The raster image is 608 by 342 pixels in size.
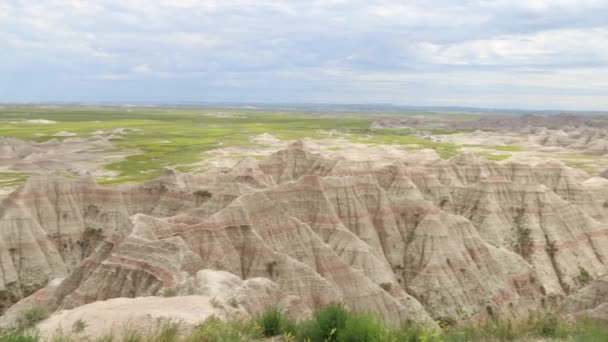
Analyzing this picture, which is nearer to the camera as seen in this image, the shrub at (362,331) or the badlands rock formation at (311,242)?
the shrub at (362,331)

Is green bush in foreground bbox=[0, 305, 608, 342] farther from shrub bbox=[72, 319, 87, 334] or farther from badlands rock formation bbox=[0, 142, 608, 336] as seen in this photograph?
badlands rock formation bbox=[0, 142, 608, 336]

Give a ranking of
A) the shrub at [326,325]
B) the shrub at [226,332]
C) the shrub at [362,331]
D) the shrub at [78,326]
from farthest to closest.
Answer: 1. the shrub at [78,326]
2. the shrub at [326,325]
3. the shrub at [226,332]
4. the shrub at [362,331]

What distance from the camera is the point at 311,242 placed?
37.3 metres

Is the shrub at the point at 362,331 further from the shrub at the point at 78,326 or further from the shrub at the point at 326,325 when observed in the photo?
the shrub at the point at 78,326

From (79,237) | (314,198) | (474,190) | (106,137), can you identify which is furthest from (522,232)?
(106,137)

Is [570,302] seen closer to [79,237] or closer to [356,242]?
[356,242]

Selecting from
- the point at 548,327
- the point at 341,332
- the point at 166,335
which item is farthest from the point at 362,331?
the point at 548,327

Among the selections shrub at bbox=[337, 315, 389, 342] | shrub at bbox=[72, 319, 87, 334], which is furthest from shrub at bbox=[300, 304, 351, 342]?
shrub at bbox=[72, 319, 87, 334]

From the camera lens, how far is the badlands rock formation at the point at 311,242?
26297 millimetres

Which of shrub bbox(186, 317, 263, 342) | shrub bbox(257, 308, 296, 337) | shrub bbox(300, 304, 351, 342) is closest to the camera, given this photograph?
shrub bbox(186, 317, 263, 342)

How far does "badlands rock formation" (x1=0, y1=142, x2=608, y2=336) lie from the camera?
86.3 ft

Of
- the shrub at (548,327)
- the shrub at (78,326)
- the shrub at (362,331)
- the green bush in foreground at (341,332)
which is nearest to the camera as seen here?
the shrub at (362,331)

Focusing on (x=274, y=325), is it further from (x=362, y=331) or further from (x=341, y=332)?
(x=362, y=331)

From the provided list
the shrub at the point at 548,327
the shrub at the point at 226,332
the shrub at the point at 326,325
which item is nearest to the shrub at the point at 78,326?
the shrub at the point at 226,332
